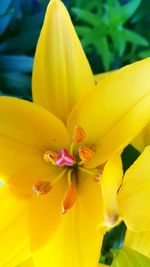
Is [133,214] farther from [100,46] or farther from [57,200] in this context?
[100,46]

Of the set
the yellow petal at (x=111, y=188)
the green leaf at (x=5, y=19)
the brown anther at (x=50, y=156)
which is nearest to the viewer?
the yellow petal at (x=111, y=188)

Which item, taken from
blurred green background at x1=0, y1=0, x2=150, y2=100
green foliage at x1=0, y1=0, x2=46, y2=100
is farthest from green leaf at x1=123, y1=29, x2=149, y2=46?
green foliage at x1=0, y1=0, x2=46, y2=100

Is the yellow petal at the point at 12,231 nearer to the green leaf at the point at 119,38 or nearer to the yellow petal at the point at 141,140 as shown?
the yellow petal at the point at 141,140

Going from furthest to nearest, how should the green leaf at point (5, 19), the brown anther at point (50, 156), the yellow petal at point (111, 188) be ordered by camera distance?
the green leaf at point (5, 19) < the brown anther at point (50, 156) < the yellow petal at point (111, 188)

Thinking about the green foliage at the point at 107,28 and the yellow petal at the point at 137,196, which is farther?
the green foliage at the point at 107,28

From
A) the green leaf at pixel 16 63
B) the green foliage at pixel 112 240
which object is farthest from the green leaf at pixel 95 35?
the green foliage at pixel 112 240

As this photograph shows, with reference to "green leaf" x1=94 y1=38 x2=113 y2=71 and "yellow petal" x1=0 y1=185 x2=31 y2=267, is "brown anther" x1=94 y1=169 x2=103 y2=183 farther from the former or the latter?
"green leaf" x1=94 y1=38 x2=113 y2=71
